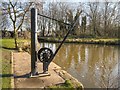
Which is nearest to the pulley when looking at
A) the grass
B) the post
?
the post

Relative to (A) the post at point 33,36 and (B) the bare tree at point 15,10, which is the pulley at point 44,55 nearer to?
(A) the post at point 33,36

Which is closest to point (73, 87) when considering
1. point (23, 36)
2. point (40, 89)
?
point (40, 89)

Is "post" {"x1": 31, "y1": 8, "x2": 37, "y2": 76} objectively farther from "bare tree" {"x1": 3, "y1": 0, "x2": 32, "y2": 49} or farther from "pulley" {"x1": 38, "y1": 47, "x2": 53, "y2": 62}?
"bare tree" {"x1": 3, "y1": 0, "x2": 32, "y2": 49}

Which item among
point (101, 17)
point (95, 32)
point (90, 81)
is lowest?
point (90, 81)

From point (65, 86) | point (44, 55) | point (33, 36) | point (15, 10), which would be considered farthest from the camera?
point (15, 10)

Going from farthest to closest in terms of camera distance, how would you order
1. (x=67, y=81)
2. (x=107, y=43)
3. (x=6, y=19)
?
(x=107, y=43), (x=6, y=19), (x=67, y=81)

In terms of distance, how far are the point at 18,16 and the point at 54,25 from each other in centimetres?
823

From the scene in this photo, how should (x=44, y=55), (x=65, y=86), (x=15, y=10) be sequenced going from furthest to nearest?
(x=15, y=10)
(x=44, y=55)
(x=65, y=86)

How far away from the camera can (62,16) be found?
2019 cm

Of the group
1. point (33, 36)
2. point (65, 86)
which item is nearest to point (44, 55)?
point (33, 36)

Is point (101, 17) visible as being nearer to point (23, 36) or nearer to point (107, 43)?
point (107, 43)

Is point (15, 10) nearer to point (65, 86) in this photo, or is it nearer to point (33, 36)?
point (33, 36)

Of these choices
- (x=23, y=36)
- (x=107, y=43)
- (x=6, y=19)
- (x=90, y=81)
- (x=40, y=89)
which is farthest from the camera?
(x=107, y=43)

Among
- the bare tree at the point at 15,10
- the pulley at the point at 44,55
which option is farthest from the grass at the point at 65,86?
the bare tree at the point at 15,10
